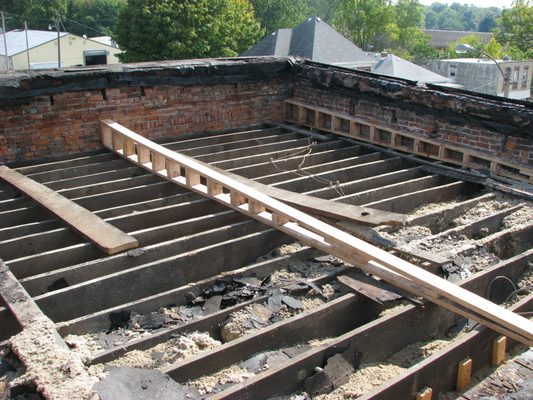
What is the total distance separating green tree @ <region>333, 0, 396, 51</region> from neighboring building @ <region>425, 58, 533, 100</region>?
1196 cm

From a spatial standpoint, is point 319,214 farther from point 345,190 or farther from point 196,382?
point 196,382

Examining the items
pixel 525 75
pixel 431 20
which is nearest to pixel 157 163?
pixel 525 75

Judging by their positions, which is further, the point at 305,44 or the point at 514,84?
the point at 514,84

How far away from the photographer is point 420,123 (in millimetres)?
7688

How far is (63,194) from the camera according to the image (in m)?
6.15

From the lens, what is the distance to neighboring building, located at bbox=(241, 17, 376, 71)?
2495cm

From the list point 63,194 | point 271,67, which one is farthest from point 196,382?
point 271,67

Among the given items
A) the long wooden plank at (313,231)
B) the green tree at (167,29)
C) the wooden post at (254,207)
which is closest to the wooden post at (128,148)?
the long wooden plank at (313,231)

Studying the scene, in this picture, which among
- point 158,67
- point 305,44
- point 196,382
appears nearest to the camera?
point 196,382

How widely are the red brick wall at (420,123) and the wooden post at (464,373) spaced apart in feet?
12.2

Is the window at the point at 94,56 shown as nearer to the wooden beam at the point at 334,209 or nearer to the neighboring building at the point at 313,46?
the neighboring building at the point at 313,46

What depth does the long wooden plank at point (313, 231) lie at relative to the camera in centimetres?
360

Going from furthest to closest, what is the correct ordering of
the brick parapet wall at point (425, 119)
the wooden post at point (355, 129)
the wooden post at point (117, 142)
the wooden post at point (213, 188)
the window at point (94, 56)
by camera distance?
the window at point (94, 56)
the wooden post at point (355, 129)
the wooden post at point (117, 142)
the brick parapet wall at point (425, 119)
the wooden post at point (213, 188)

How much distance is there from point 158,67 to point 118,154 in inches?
60.0
